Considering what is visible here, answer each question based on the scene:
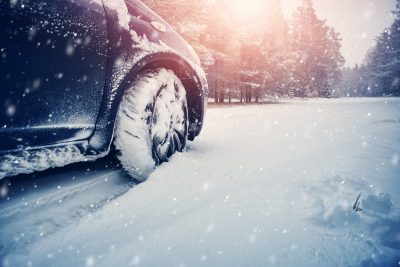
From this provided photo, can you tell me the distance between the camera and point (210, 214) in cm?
159

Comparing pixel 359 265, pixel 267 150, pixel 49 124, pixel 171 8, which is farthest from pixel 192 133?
pixel 171 8

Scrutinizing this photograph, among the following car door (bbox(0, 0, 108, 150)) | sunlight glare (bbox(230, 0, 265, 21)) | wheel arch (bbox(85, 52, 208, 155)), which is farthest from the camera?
sunlight glare (bbox(230, 0, 265, 21))

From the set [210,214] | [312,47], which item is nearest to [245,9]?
[210,214]

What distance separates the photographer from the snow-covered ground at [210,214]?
4.08 ft

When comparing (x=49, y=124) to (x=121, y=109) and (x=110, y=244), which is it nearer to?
(x=121, y=109)

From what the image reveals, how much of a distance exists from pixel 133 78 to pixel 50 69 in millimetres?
650

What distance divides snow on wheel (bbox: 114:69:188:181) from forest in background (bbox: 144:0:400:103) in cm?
931

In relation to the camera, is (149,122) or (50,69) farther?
(149,122)

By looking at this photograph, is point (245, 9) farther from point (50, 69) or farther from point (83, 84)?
point (50, 69)

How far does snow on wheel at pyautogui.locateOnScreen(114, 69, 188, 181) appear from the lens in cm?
203

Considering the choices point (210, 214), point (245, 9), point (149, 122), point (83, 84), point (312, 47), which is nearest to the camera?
point (210, 214)

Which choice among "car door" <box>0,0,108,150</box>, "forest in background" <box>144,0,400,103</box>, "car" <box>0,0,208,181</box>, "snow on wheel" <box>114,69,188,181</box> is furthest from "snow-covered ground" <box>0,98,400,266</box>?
"forest in background" <box>144,0,400,103</box>

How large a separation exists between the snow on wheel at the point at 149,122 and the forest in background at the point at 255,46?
931 centimetres

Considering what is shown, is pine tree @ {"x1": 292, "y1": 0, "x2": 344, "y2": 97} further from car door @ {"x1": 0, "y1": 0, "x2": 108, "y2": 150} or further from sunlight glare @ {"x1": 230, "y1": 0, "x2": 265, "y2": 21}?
car door @ {"x1": 0, "y1": 0, "x2": 108, "y2": 150}
